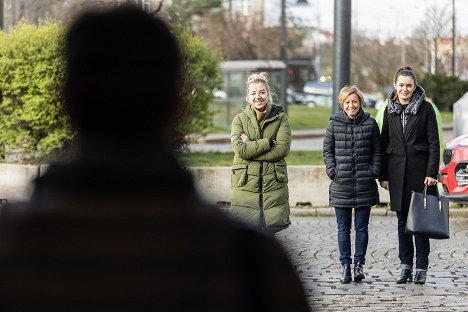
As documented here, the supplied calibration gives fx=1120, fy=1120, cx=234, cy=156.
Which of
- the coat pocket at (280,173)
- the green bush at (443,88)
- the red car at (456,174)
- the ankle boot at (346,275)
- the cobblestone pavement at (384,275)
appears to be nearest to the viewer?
the cobblestone pavement at (384,275)

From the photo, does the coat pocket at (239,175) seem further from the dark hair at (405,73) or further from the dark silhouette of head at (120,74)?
the dark silhouette of head at (120,74)

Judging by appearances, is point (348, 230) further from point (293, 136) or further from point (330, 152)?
point (293, 136)

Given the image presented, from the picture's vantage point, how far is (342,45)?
1470 centimetres

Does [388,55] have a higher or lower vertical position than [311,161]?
higher

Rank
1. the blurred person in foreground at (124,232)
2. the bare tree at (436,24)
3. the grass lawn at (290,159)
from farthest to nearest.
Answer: the bare tree at (436,24)
the grass lawn at (290,159)
the blurred person in foreground at (124,232)

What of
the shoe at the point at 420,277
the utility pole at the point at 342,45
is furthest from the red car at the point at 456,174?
the shoe at the point at 420,277

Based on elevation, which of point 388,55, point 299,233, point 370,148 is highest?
point 388,55

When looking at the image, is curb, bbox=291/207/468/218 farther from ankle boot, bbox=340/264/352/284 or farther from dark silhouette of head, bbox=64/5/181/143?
dark silhouette of head, bbox=64/5/181/143

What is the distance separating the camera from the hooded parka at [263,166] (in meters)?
8.48

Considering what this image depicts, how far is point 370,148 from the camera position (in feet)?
29.8

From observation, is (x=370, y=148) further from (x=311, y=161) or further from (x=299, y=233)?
(x=311, y=161)

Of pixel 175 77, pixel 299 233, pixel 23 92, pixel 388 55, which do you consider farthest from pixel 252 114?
pixel 388 55

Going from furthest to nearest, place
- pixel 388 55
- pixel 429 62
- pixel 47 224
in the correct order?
pixel 388 55
pixel 429 62
pixel 47 224

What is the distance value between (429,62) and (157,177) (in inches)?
2440
